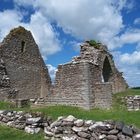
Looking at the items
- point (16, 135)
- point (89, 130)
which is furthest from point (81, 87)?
point (89, 130)

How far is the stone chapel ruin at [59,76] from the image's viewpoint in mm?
23703

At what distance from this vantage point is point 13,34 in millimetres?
31453

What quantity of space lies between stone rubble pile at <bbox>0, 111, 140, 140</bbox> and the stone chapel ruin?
9.92 m

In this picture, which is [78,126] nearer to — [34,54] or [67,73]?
[67,73]

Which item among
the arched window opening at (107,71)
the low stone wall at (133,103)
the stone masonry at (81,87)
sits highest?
the arched window opening at (107,71)

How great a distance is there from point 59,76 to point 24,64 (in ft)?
27.9

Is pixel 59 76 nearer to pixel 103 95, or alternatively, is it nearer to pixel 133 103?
pixel 103 95

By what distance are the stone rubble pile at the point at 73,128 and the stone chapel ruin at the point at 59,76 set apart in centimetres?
992

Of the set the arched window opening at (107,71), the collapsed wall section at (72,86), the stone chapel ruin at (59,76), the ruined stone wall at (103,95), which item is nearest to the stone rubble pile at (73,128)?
the collapsed wall section at (72,86)

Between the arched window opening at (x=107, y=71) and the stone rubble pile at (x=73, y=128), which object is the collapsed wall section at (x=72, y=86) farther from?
the stone rubble pile at (x=73, y=128)

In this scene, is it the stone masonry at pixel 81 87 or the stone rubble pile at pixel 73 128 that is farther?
the stone masonry at pixel 81 87

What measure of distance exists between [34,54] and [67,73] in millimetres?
10328

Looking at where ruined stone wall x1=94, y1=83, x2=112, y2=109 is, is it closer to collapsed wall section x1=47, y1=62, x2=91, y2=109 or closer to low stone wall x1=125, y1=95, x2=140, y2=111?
collapsed wall section x1=47, y1=62, x2=91, y2=109

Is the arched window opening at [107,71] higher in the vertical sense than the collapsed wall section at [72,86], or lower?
higher
